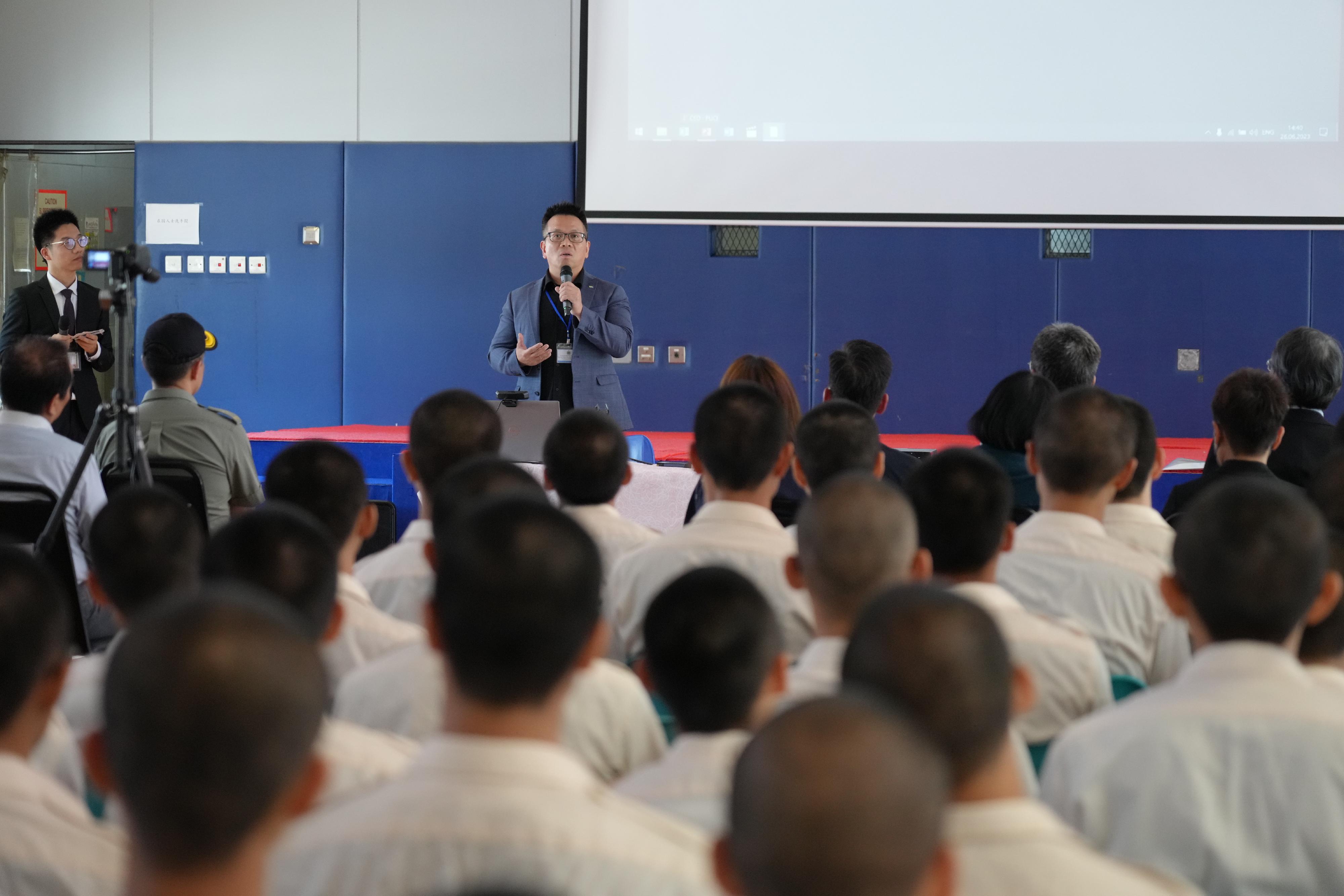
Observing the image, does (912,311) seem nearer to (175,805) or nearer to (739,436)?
(739,436)

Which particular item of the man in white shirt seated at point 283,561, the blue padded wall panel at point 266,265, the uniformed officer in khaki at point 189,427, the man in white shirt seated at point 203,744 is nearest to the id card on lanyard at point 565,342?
the uniformed officer in khaki at point 189,427

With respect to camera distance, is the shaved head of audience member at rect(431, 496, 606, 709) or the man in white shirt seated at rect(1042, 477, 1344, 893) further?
the man in white shirt seated at rect(1042, 477, 1344, 893)

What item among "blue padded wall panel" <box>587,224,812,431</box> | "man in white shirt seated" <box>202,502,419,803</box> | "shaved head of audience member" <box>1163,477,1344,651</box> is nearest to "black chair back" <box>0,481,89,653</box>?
"man in white shirt seated" <box>202,502,419,803</box>

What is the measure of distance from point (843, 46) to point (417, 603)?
3.86 meters

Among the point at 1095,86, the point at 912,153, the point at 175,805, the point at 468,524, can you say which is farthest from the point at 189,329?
the point at 1095,86

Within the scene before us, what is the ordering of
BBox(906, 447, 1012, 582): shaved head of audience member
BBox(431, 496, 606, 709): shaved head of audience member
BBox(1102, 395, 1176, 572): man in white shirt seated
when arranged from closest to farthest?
1. BBox(431, 496, 606, 709): shaved head of audience member
2. BBox(906, 447, 1012, 582): shaved head of audience member
3. BBox(1102, 395, 1176, 572): man in white shirt seated

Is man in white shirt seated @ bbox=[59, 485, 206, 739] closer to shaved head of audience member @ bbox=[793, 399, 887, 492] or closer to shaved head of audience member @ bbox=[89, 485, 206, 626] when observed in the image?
shaved head of audience member @ bbox=[89, 485, 206, 626]

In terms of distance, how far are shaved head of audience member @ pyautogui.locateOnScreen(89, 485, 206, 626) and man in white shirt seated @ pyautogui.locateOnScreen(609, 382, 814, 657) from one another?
2.36 ft

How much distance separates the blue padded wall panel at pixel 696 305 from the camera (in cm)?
652

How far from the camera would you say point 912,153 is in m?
5.38

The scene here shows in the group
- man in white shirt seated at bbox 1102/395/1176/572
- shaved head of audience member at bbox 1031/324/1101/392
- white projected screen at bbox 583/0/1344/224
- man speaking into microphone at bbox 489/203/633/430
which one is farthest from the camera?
white projected screen at bbox 583/0/1344/224

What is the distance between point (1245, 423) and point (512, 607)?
99.2 inches

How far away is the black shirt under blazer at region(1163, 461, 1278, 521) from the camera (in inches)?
117

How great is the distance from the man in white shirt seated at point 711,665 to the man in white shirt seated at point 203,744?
512 millimetres
